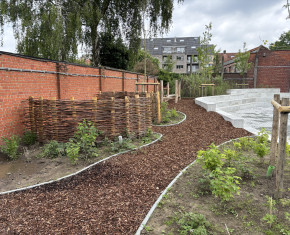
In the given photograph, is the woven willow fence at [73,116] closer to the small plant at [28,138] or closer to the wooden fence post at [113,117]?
the wooden fence post at [113,117]

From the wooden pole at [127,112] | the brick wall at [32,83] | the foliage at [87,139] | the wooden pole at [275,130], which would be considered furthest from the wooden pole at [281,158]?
the brick wall at [32,83]

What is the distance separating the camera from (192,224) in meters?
2.31

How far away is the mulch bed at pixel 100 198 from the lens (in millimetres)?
2422

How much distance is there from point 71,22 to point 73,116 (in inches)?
201

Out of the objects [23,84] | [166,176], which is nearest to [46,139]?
[23,84]

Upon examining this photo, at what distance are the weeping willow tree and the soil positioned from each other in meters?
6.54

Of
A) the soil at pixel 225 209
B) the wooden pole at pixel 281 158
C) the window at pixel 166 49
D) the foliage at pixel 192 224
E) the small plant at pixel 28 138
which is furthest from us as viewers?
the window at pixel 166 49

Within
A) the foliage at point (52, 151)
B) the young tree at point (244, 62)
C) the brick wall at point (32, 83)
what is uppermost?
the young tree at point (244, 62)

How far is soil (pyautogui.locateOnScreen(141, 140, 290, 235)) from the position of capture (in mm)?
2312

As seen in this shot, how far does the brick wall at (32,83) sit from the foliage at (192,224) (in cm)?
A: 432

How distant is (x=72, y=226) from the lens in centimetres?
241

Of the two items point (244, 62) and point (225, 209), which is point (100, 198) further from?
point (244, 62)

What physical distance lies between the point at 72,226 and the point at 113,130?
2.99m

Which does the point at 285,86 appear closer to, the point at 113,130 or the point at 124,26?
the point at 124,26
